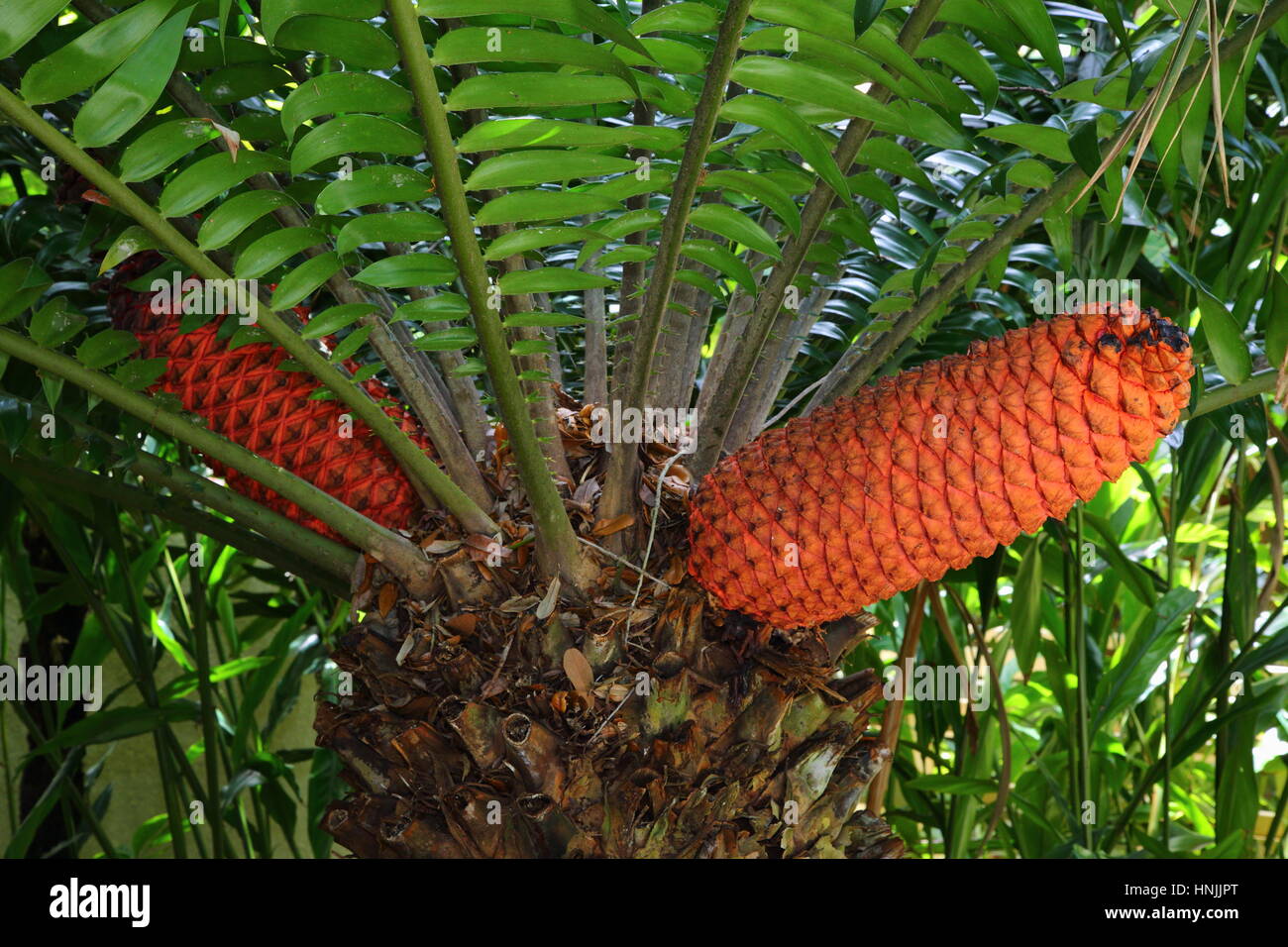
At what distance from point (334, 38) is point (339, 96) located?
0.03m

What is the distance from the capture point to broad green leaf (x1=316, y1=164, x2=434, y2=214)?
2.07ft

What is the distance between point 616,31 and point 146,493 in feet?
2.17

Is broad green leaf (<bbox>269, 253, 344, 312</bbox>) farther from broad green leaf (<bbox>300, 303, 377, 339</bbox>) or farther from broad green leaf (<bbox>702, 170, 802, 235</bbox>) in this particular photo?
broad green leaf (<bbox>702, 170, 802, 235</bbox>)

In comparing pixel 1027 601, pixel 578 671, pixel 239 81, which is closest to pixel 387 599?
pixel 578 671

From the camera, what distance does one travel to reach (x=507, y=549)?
0.81 m

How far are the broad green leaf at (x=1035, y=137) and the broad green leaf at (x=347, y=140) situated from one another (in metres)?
0.37

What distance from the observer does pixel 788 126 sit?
23.9 inches

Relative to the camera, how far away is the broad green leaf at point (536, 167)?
629mm

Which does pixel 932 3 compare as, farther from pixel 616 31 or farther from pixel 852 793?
pixel 852 793

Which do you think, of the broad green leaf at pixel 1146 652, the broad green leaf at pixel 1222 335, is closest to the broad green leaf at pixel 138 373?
the broad green leaf at pixel 1222 335

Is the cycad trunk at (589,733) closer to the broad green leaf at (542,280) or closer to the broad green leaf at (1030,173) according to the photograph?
the broad green leaf at (542,280)

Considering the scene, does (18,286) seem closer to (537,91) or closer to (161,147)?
(161,147)

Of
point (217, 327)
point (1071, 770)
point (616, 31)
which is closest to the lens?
point (616, 31)
